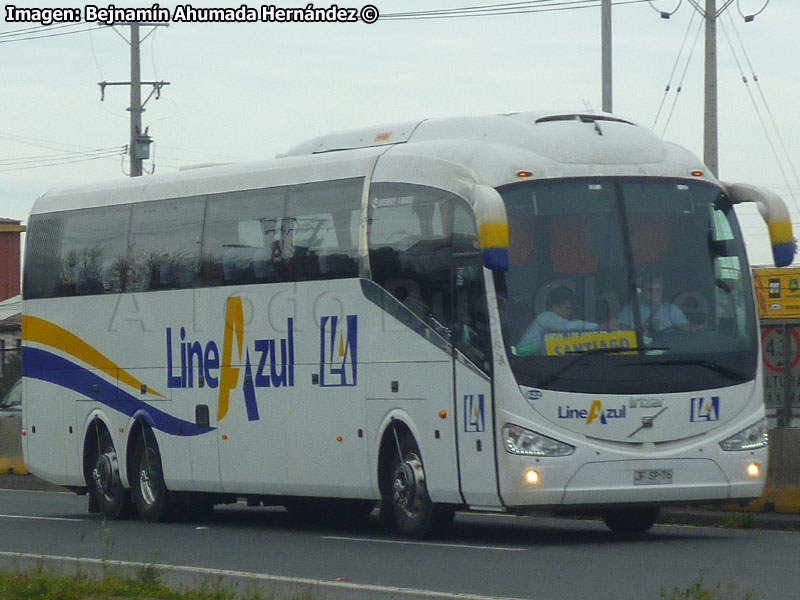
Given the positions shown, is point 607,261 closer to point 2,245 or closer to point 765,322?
point 765,322

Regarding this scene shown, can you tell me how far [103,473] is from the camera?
20.8 meters

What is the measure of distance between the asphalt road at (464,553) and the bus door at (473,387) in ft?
1.80

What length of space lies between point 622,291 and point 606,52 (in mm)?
13204

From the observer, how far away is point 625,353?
14.7 m

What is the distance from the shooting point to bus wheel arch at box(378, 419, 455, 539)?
15625mm

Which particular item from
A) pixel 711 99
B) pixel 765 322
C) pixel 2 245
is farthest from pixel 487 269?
pixel 2 245

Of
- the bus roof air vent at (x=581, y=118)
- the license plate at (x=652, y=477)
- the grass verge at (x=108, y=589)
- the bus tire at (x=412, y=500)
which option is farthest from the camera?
the bus roof air vent at (x=581, y=118)

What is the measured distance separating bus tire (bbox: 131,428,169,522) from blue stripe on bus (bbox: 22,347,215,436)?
1.07ft

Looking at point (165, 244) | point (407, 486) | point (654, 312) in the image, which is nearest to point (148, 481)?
point (165, 244)

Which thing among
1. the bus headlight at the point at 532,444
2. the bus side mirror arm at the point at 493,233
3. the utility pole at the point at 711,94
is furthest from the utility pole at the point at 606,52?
the bus headlight at the point at 532,444

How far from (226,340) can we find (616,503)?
5371 millimetres

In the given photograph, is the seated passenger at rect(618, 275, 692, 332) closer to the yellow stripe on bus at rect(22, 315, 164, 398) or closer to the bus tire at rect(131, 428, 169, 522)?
the yellow stripe on bus at rect(22, 315, 164, 398)

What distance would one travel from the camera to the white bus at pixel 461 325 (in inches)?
575

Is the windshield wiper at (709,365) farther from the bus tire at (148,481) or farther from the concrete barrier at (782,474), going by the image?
the bus tire at (148,481)
